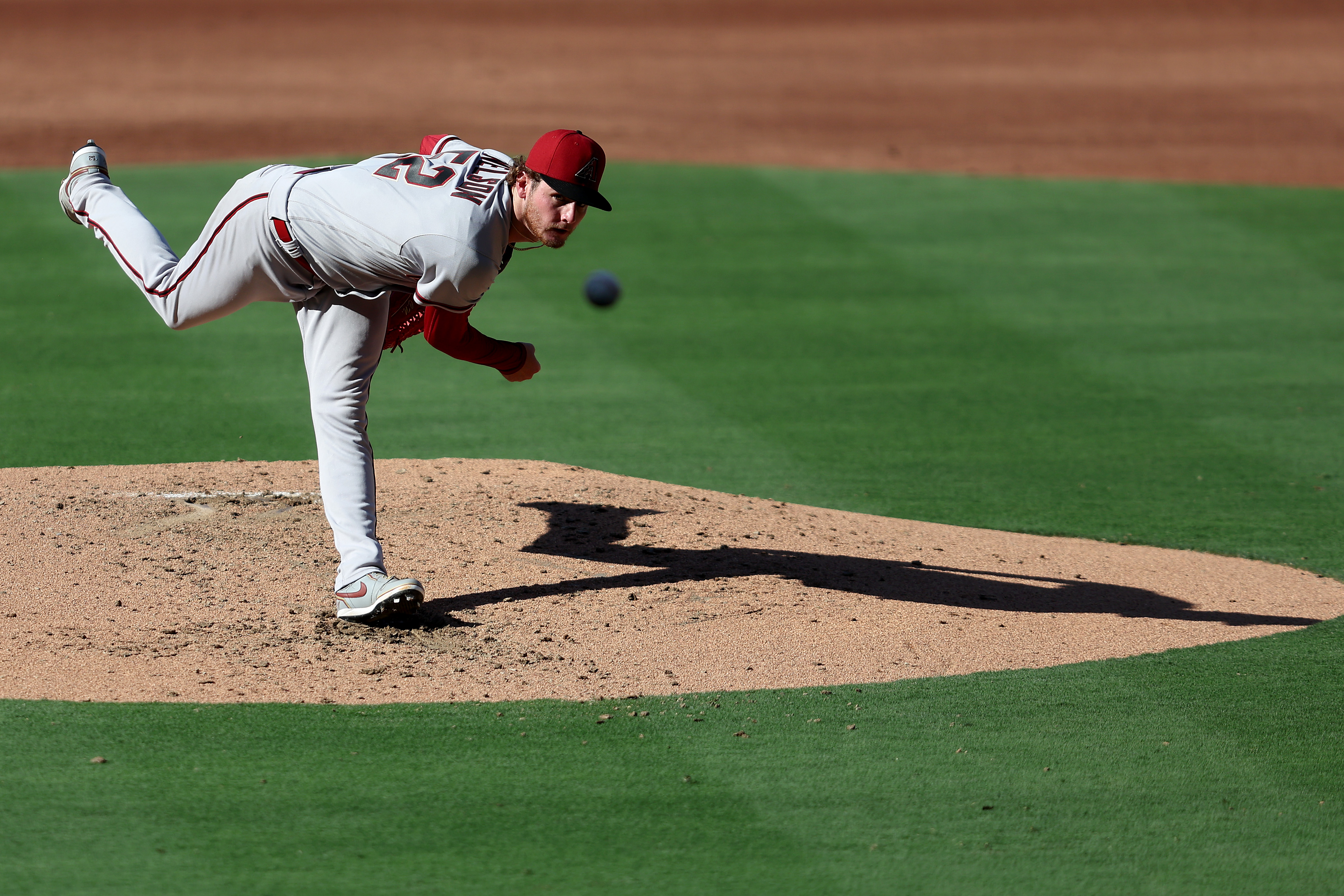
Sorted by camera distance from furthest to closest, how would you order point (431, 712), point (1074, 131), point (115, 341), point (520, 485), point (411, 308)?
1. point (1074, 131)
2. point (115, 341)
3. point (520, 485)
4. point (411, 308)
5. point (431, 712)

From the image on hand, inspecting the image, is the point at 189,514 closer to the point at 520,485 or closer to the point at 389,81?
the point at 520,485

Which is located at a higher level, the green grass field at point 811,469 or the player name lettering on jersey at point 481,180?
the player name lettering on jersey at point 481,180

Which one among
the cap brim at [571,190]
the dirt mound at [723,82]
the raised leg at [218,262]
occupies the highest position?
the dirt mound at [723,82]

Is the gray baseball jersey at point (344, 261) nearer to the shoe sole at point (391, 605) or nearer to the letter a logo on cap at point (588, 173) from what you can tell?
the shoe sole at point (391, 605)

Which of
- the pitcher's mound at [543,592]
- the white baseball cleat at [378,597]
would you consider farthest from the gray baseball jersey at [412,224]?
the pitcher's mound at [543,592]

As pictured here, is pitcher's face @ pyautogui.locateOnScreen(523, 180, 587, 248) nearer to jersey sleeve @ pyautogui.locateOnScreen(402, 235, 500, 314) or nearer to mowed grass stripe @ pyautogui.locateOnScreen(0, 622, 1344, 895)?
→ jersey sleeve @ pyautogui.locateOnScreen(402, 235, 500, 314)

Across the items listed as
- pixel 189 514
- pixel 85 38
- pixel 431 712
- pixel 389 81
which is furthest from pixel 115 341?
pixel 85 38
